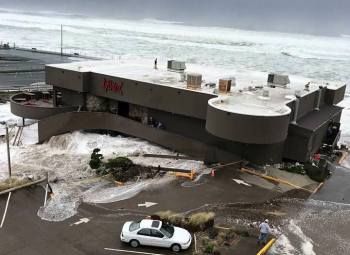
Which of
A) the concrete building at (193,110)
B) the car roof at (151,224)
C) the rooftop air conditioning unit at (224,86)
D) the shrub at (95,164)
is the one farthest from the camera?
the rooftop air conditioning unit at (224,86)

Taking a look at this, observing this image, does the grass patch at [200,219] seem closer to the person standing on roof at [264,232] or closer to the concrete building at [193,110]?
the person standing on roof at [264,232]

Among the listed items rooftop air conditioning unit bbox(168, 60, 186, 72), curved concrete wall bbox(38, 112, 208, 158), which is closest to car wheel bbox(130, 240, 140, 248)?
curved concrete wall bbox(38, 112, 208, 158)

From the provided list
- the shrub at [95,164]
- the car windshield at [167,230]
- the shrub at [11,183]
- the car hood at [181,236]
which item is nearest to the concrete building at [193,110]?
the shrub at [95,164]

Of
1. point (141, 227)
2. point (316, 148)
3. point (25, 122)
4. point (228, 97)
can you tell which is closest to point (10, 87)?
point (25, 122)

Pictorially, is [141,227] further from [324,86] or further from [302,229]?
[324,86]

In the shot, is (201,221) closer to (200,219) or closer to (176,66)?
(200,219)

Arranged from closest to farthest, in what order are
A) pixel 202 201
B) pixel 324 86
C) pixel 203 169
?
1. pixel 202 201
2. pixel 203 169
3. pixel 324 86

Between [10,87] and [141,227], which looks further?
[10,87]
